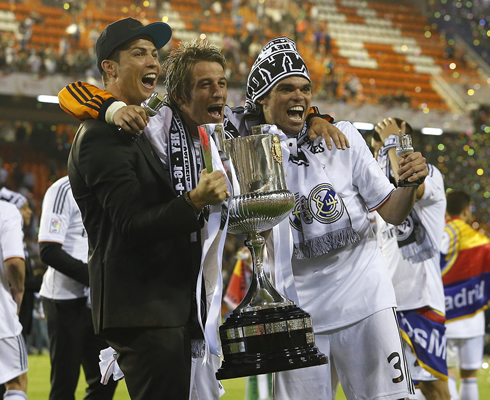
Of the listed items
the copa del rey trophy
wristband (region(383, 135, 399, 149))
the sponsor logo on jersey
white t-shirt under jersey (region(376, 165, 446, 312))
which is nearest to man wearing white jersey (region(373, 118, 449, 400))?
white t-shirt under jersey (region(376, 165, 446, 312))

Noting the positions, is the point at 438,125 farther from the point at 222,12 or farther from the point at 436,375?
the point at 436,375

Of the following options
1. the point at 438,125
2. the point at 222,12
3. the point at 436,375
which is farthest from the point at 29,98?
the point at 436,375

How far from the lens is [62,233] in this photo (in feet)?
13.6

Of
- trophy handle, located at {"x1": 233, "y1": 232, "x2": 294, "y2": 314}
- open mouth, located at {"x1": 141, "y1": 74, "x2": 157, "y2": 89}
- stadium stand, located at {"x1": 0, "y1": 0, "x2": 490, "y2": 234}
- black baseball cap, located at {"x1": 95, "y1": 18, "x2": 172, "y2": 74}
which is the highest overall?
stadium stand, located at {"x1": 0, "y1": 0, "x2": 490, "y2": 234}

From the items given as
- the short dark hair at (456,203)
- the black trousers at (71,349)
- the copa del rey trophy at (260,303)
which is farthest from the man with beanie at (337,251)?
the short dark hair at (456,203)

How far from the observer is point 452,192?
5574 mm

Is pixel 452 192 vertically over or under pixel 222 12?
under

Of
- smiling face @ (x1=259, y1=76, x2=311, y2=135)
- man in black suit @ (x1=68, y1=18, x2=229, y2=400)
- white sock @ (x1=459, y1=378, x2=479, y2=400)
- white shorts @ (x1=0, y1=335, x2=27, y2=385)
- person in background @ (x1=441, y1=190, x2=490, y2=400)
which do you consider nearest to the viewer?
man in black suit @ (x1=68, y1=18, x2=229, y2=400)

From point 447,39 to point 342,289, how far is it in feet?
62.9

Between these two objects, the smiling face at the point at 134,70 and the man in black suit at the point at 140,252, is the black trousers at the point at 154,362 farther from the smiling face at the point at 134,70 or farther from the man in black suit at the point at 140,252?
the smiling face at the point at 134,70

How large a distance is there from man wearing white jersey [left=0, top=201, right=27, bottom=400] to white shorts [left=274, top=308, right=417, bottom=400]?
2032 millimetres

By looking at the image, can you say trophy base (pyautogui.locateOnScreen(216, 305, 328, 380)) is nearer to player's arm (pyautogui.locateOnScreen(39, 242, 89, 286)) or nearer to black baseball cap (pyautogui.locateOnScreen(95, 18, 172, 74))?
black baseball cap (pyautogui.locateOnScreen(95, 18, 172, 74))

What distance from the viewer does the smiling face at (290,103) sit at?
8.05 feet

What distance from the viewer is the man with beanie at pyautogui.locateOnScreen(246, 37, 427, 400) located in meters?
2.35
